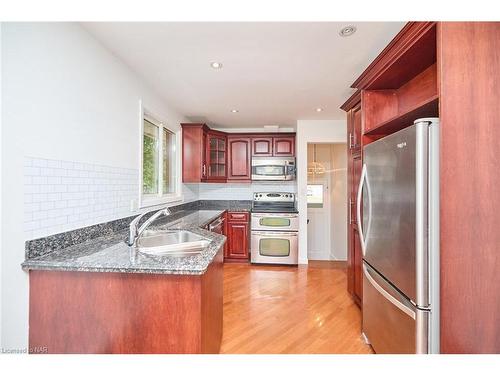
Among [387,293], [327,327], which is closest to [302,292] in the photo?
[327,327]

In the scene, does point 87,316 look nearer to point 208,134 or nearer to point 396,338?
point 396,338

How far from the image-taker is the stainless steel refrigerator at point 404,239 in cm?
120

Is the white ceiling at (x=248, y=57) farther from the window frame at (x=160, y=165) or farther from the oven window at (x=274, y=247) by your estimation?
the oven window at (x=274, y=247)

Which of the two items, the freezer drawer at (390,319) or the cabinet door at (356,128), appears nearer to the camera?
the freezer drawer at (390,319)

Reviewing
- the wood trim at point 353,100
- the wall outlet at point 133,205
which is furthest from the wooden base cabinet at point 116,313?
the wood trim at point 353,100

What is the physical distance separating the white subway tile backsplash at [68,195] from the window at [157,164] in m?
0.51

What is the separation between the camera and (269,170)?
4105 millimetres

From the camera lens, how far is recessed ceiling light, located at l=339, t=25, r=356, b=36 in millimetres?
1602

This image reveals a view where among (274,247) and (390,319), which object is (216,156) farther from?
(390,319)

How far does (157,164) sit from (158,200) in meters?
0.51

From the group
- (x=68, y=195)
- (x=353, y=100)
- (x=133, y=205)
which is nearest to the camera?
(x=68, y=195)

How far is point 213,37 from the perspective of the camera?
5.60ft

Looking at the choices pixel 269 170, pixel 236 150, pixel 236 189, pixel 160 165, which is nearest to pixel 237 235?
pixel 236 189
